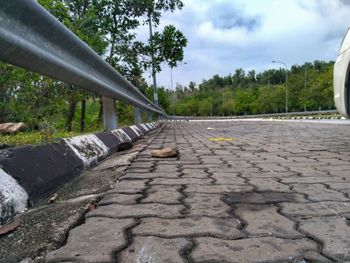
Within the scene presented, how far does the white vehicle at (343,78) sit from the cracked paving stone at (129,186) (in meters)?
2.89

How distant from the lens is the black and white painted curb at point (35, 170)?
82.6 inches

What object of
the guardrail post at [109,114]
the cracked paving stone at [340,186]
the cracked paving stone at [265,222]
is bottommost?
the cracked paving stone at [340,186]

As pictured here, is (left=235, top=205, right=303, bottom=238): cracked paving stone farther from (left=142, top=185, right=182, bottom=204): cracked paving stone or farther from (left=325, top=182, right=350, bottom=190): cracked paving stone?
(left=325, top=182, right=350, bottom=190): cracked paving stone

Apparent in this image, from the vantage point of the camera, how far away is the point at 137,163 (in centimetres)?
424

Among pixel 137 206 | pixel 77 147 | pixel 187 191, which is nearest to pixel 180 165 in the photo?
pixel 77 147

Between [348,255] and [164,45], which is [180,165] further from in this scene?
[164,45]

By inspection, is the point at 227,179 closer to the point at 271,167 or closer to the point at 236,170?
the point at 236,170

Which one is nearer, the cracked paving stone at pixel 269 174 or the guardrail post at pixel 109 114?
the cracked paving stone at pixel 269 174

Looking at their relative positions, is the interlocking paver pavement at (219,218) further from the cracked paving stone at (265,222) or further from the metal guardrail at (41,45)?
the metal guardrail at (41,45)

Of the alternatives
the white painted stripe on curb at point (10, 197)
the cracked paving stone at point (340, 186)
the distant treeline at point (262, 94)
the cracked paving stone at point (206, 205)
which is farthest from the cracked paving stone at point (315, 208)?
the distant treeline at point (262, 94)

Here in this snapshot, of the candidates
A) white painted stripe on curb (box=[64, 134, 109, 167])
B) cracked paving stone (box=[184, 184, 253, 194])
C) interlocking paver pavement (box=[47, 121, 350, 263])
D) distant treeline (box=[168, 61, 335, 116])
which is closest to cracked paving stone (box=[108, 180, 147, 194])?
interlocking paver pavement (box=[47, 121, 350, 263])

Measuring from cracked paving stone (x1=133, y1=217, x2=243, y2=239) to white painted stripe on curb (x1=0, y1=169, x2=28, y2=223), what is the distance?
0.60 metres

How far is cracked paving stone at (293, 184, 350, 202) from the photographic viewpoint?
8.48ft

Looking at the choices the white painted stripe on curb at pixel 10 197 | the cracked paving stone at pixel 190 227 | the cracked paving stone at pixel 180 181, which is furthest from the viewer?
the cracked paving stone at pixel 180 181
